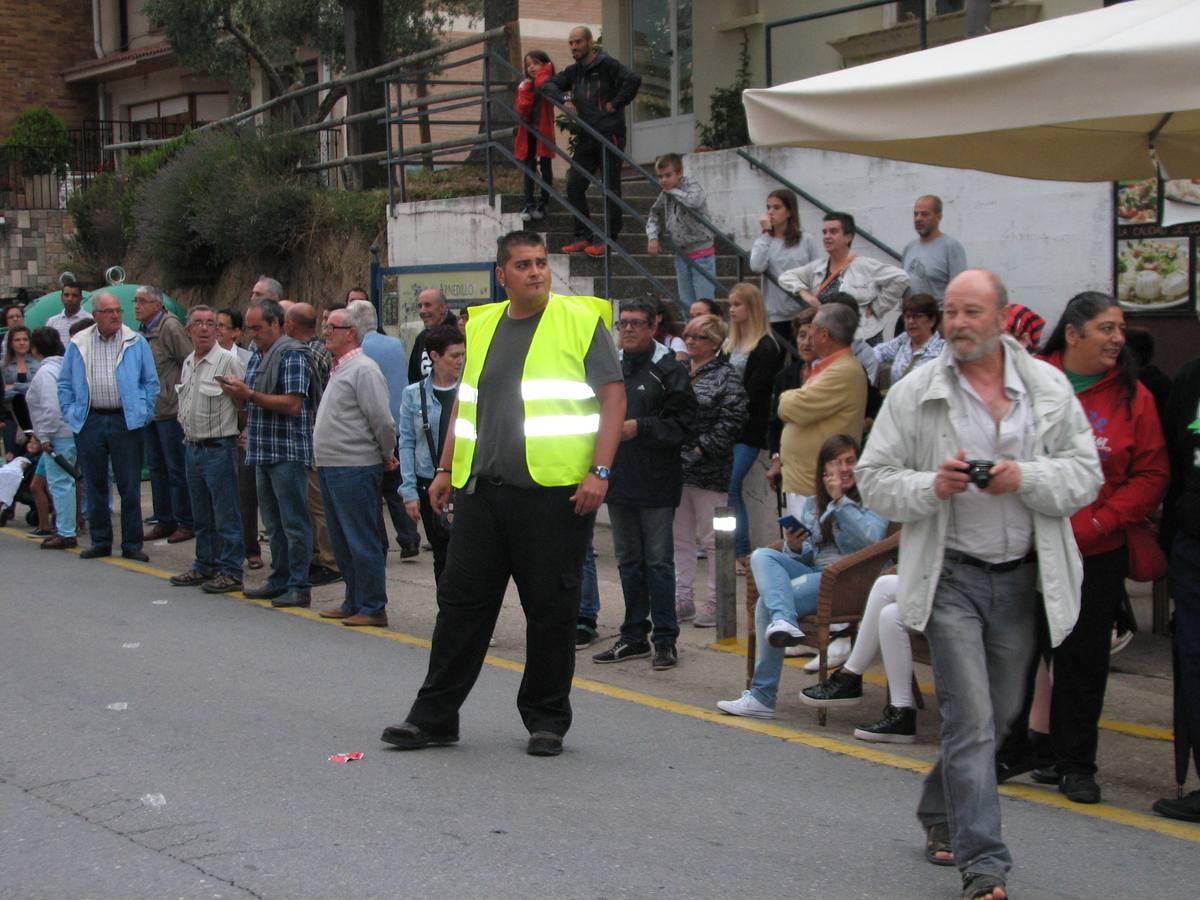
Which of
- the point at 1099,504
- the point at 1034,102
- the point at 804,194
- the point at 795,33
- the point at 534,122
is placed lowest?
the point at 1099,504

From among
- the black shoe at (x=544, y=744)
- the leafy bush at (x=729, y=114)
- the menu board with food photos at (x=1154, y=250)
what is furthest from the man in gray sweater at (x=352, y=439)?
the leafy bush at (x=729, y=114)

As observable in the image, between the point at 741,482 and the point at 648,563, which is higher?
the point at 741,482

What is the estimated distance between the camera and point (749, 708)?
23.6 feet

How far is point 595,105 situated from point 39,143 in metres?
20.8

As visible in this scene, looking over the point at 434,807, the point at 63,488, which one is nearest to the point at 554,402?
the point at 434,807

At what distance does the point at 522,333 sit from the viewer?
21.0 feet

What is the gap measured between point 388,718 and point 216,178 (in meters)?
13.5

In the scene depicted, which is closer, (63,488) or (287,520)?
(287,520)

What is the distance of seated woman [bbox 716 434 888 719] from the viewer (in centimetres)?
717

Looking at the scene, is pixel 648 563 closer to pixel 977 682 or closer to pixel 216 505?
pixel 977 682

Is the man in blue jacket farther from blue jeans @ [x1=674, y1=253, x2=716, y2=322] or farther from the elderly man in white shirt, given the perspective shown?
blue jeans @ [x1=674, y1=253, x2=716, y2=322]

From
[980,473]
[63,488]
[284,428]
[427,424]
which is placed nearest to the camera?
[980,473]

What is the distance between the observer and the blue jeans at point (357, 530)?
30.6 ft

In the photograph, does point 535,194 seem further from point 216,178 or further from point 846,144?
point 846,144
